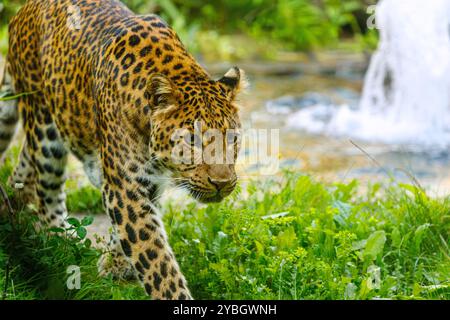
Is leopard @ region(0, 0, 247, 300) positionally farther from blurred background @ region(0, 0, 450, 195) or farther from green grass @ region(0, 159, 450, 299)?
blurred background @ region(0, 0, 450, 195)

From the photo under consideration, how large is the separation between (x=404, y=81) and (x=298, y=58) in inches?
101

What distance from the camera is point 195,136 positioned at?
484 cm

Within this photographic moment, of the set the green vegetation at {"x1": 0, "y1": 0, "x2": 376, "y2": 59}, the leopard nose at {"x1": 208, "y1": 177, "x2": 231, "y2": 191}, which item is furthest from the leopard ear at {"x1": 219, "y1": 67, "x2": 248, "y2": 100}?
the green vegetation at {"x1": 0, "y1": 0, "x2": 376, "y2": 59}

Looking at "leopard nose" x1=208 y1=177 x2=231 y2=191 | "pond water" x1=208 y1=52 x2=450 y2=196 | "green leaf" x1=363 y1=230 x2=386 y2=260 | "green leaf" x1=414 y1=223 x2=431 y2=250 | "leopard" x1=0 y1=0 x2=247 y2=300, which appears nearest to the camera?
"leopard nose" x1=208 y1=177 x2=231 y2=191

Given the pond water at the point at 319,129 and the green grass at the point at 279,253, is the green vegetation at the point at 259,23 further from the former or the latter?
the green grass at the point at 279,253

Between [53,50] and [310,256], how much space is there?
93.1 inches

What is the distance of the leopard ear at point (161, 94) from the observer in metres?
4.91

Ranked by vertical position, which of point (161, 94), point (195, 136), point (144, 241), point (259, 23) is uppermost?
point (161, 94)

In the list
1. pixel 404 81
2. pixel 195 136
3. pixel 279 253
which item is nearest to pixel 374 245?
pixel 279 253

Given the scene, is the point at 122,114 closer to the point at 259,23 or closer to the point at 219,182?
the point at 219,182

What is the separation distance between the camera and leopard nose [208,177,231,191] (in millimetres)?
4827

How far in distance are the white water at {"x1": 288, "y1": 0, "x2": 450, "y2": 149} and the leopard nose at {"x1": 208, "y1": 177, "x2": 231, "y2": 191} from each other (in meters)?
6.56

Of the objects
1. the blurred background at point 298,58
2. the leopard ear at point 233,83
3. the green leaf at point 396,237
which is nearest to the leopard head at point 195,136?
the leopard ear at point 233,83
